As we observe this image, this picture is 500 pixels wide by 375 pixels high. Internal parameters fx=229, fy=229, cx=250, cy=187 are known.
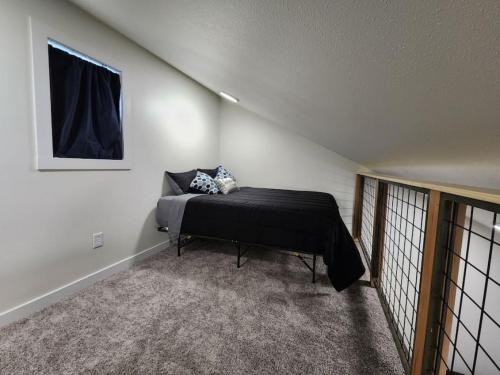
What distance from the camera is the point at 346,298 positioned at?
5.82ft

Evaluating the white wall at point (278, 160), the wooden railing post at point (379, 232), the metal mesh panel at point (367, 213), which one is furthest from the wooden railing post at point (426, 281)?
the white wall at point (278, 160)

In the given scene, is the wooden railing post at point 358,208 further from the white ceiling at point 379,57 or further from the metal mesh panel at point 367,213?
the white ceiling at point 379,57

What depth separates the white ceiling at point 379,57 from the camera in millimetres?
462

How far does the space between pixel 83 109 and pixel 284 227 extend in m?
1.90

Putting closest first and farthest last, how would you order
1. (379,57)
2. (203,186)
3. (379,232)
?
1. (379,57)
2. (379,232)
3. (203,186)

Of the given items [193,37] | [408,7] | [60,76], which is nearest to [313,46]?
[408,7]

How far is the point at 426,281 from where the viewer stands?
0.93 m

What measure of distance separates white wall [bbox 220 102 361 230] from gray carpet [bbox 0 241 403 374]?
1877mm

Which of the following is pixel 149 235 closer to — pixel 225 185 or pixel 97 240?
pixel 97 240

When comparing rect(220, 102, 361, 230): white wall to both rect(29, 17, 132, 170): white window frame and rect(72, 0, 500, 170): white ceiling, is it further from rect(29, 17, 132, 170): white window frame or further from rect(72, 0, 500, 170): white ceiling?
rect(29, 17, 132, 170): white window frame

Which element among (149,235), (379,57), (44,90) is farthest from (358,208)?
(44,90)

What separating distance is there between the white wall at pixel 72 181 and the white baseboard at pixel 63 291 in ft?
0.12

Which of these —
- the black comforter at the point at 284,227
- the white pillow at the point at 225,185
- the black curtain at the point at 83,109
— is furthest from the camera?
the white pillow at the point at 225,185

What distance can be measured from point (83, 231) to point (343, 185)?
330 cm
